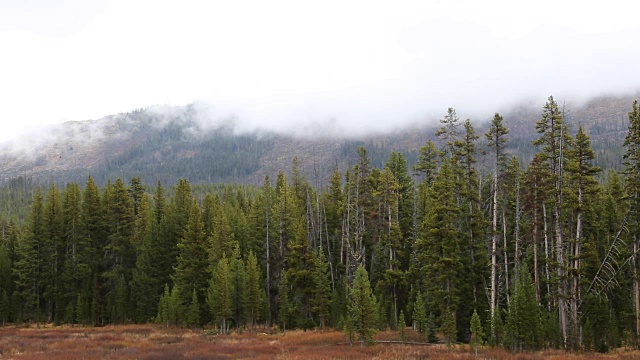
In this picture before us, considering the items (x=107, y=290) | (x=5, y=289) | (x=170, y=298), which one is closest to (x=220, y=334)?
(x=170, y=298)

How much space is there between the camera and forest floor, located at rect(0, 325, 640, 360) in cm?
3122

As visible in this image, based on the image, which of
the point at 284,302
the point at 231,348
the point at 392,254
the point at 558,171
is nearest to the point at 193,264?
the point at 284,302

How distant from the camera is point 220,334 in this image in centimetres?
4912

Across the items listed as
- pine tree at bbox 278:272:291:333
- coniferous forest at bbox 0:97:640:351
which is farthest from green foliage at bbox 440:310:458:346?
pine tree at bbox 278:272:291:333

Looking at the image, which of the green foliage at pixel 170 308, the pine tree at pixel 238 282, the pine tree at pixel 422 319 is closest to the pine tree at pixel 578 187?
the pine tree at pixel 422 319

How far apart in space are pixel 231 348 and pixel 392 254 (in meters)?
19.2

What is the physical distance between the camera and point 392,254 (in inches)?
1969

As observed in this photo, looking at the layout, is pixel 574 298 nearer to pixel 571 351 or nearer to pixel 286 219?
pixel 571 351

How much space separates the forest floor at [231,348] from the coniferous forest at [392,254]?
1.98 metres

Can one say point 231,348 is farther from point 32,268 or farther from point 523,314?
point 32,268

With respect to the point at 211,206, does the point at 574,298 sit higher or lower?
lower

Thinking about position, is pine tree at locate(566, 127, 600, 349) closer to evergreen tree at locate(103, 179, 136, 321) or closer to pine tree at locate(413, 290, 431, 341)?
pine tree at locate(413, 290, 431, 341)

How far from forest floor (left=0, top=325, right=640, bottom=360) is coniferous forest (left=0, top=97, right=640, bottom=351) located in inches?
77.9

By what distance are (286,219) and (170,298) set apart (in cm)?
1506
